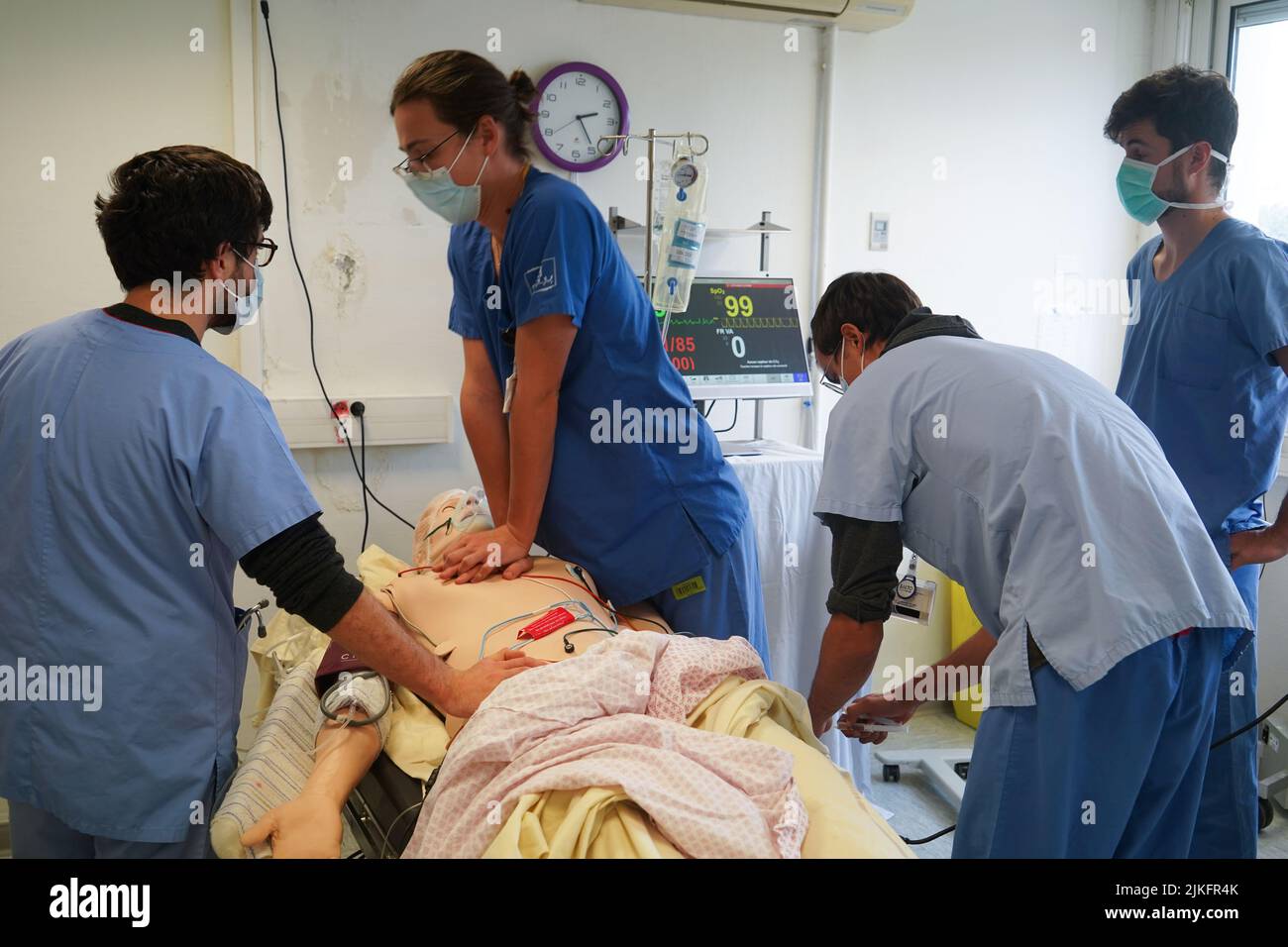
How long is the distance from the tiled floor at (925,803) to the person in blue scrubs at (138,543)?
69.4 inches

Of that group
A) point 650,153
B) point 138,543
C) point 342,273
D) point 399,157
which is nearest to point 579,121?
point 650,153

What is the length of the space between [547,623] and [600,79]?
6.79 feet

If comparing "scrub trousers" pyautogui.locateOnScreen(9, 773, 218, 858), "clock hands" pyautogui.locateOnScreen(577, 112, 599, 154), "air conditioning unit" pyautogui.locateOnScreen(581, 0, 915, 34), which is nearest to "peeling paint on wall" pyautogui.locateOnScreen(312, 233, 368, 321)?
"clock hands" pyautogui.locateOnScreen(577, 112, 599, 154)

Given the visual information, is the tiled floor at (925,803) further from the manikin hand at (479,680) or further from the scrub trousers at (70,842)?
the scrub trousers at (70,842)

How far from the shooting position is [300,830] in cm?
120

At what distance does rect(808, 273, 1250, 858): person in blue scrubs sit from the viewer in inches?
47.9

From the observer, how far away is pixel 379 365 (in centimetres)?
292

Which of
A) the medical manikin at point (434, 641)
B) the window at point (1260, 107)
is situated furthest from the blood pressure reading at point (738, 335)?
the window at point (1260, 107)

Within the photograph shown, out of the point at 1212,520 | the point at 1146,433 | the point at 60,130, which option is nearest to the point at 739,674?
the point at 1146,433

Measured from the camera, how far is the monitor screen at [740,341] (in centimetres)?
297

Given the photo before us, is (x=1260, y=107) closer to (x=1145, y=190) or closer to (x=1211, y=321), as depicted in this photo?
(x=1145, y=190)

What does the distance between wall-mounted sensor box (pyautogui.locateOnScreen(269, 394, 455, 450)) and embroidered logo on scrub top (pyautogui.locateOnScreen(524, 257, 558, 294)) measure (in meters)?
1.41

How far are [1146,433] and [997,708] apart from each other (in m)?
0.44
